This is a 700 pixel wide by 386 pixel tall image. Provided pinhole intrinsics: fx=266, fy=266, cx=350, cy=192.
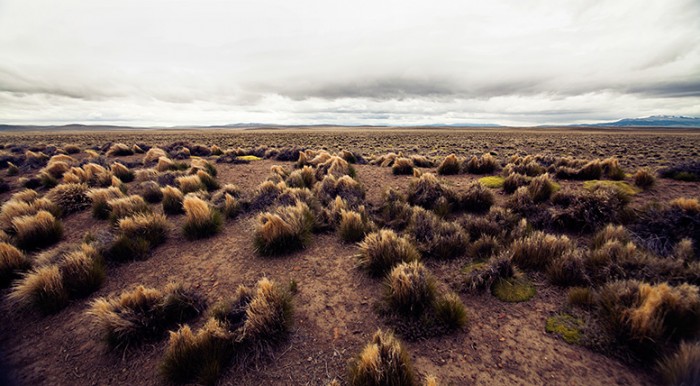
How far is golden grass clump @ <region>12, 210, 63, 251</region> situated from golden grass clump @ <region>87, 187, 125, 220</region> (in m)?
0.98

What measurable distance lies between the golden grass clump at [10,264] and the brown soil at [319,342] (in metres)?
0.60

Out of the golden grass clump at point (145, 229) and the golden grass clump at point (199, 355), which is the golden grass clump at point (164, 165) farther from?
the golden grass clump at point (199, 355)

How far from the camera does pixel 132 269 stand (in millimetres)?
4453

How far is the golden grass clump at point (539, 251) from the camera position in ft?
13.0

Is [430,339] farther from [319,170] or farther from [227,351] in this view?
[319,170]

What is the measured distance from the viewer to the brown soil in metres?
2.57

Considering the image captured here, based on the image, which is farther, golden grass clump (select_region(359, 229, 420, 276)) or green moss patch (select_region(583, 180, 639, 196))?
green moss patch (select_region(583, 180, 639, 196))

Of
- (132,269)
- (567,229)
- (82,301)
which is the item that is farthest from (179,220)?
(567,229)

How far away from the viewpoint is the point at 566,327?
9.57ft

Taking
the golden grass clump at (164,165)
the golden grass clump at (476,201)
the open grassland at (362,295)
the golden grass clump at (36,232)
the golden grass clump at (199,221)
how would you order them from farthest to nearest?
the golden grass clump at (164,165), the golden grass clump at (476,201), the golden grass clump at (199,221), the golden grass clump at (36,232), the open grassland at (362,295)

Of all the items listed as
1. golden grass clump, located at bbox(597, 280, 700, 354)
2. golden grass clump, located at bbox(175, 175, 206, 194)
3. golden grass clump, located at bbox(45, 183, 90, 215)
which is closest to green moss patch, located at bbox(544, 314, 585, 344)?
golden grass clump, located at bbox(597, 280, 700, 354)

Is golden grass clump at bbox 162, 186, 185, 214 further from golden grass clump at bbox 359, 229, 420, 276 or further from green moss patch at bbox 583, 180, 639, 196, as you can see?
green moss patch at bbox 583, 180, 639, 196

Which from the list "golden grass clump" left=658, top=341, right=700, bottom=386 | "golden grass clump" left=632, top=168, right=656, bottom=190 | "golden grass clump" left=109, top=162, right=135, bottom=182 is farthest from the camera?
"golden grass clump" left=109, top=162, right=135, bottom=182

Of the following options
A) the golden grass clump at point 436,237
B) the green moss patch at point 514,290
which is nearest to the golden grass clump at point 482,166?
the golden grass clump at point 436,237
